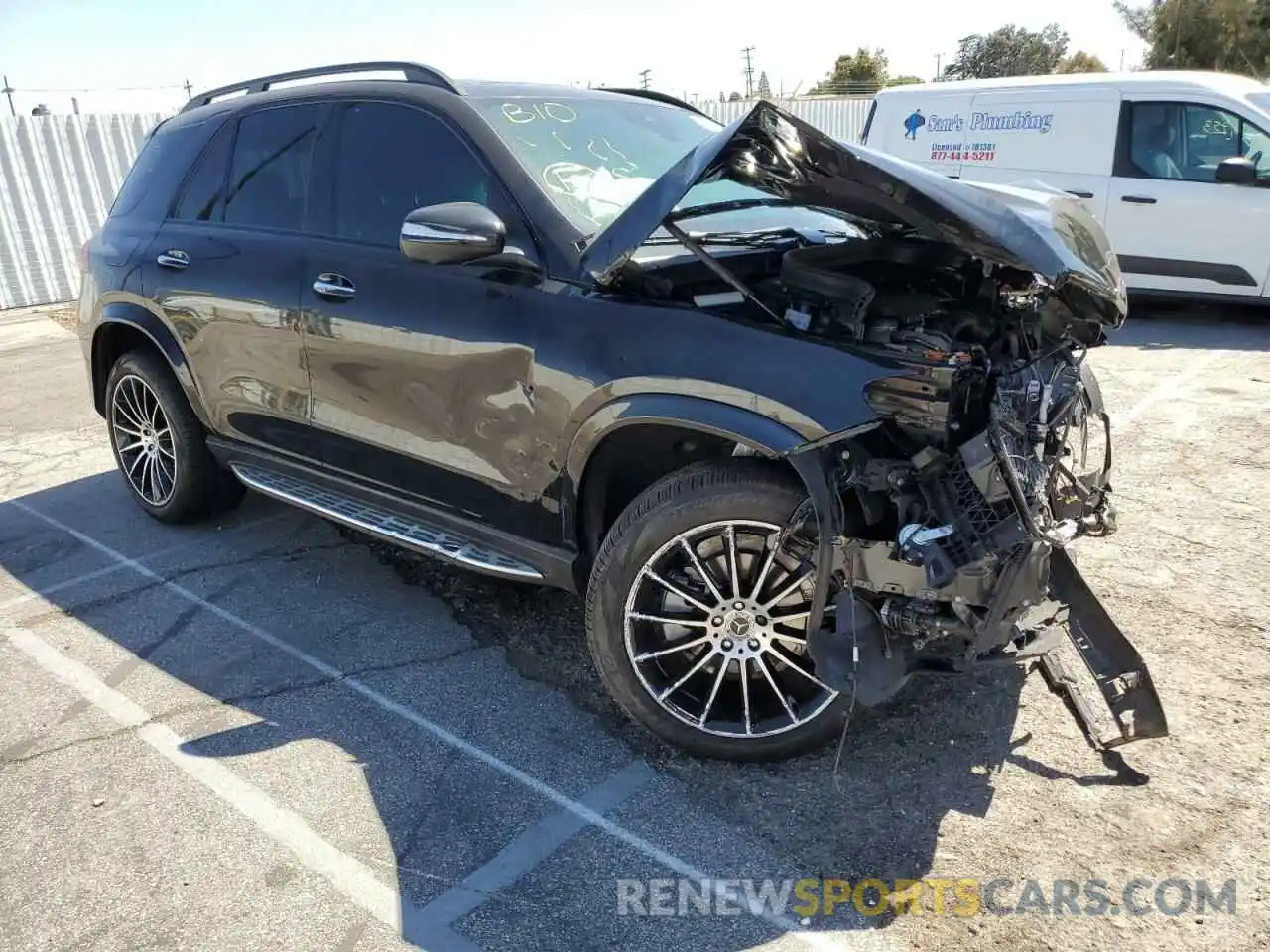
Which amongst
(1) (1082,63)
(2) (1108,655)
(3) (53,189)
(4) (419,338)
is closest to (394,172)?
(4) (419,338)

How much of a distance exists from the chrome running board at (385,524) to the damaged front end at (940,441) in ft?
3.42

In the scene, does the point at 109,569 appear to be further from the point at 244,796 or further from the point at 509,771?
the point at 509,771

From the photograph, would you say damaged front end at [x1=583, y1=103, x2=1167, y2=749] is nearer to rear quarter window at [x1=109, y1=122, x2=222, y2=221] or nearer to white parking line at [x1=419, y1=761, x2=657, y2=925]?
white parking line at [x1=419, y1=761, x2=657, y2=925]

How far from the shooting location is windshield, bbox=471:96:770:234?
323 centimetres

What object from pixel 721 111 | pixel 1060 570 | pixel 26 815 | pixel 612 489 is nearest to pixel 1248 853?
pixel 1060 570

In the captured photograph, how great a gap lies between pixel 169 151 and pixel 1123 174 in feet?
25.5

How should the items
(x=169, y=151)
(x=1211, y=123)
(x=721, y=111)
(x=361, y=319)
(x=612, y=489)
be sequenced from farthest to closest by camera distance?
(x=721, y=111), (x=1211, y=123), (x=169, y=151), (x=361, y=319), (x=612, y=489)

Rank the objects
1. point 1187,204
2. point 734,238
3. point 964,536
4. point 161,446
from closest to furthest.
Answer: point 964,536 → point 734,238 → point 161,446 → point 1187,204

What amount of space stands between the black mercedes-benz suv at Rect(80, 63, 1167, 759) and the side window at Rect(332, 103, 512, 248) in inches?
0.5

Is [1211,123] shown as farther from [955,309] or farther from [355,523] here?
[355,523]

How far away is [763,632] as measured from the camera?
2.79 metres

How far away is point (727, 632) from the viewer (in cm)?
281

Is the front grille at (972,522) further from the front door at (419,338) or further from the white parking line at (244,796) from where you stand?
the white parking line at (244,796)

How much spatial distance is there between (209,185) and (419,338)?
1.79 m
